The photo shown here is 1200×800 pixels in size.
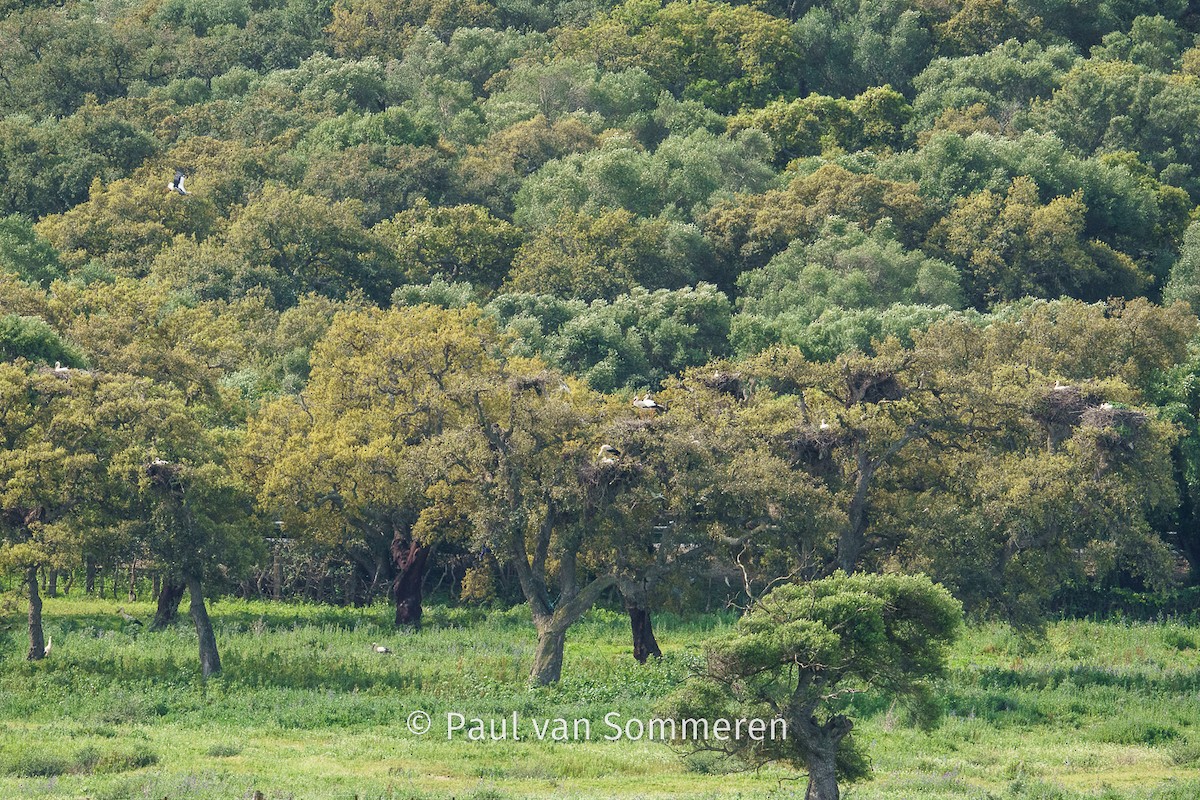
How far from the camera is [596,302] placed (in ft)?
→ 260

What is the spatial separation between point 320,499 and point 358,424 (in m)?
2.47

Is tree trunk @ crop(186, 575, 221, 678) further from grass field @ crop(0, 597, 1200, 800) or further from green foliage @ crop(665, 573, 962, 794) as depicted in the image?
green foliage @ crop(665, 573, 962, 794)

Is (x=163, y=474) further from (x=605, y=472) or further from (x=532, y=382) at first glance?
(x=605, y=472)

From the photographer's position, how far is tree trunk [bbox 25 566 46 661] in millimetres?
47625

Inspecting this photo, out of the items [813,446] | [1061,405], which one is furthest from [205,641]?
[1061,405]

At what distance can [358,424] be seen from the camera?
184ft

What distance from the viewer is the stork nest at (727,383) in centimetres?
5219

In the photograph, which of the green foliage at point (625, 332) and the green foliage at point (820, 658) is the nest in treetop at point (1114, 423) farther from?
the green foliage at point (625, 332)

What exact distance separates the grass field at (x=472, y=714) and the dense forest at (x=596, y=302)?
5.78 ft

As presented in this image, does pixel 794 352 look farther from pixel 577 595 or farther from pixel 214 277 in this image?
pixel 214 277

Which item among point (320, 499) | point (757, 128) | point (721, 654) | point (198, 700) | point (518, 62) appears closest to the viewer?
point (721, 654)

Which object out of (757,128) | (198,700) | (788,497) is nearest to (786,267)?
(757,128)

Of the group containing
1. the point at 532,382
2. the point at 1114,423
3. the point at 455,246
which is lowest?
the point at 1114,423

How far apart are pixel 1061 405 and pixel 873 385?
18.7ft
